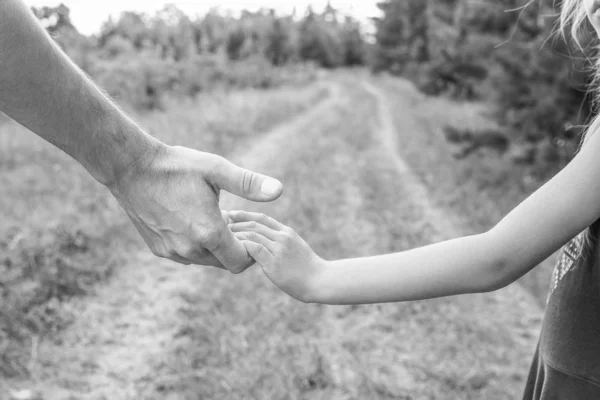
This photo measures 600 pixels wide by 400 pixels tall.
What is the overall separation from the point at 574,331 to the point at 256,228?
89 cm

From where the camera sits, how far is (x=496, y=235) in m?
1.17

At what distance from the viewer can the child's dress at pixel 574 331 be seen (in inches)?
44.6

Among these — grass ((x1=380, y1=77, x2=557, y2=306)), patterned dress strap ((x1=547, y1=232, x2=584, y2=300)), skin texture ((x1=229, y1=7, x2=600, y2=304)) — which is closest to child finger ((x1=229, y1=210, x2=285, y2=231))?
skin texture ((x1=229, y1=7, x2=600, y2=304))

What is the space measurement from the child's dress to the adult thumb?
2.72ft

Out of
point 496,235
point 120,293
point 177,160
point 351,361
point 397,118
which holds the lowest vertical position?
point 496,235

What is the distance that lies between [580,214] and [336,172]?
6.72m

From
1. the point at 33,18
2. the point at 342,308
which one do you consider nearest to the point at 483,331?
the point at 342,308

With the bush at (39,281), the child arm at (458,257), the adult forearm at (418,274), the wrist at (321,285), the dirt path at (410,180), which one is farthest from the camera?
the dirt path at (410,180)

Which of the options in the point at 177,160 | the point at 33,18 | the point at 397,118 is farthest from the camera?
the point at 397,118

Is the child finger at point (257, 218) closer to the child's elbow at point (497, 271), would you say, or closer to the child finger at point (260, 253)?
the child finger at point (260, 253)

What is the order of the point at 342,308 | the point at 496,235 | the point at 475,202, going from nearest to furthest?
the point at 496,235 < the point at 342,308 < the point at 475,202

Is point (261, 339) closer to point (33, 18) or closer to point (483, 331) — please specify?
point (483, 331)

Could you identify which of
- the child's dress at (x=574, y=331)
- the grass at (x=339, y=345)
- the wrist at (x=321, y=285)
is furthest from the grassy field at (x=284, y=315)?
the child's dress at (x=574, y=331)

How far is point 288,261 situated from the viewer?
4.58 feet
